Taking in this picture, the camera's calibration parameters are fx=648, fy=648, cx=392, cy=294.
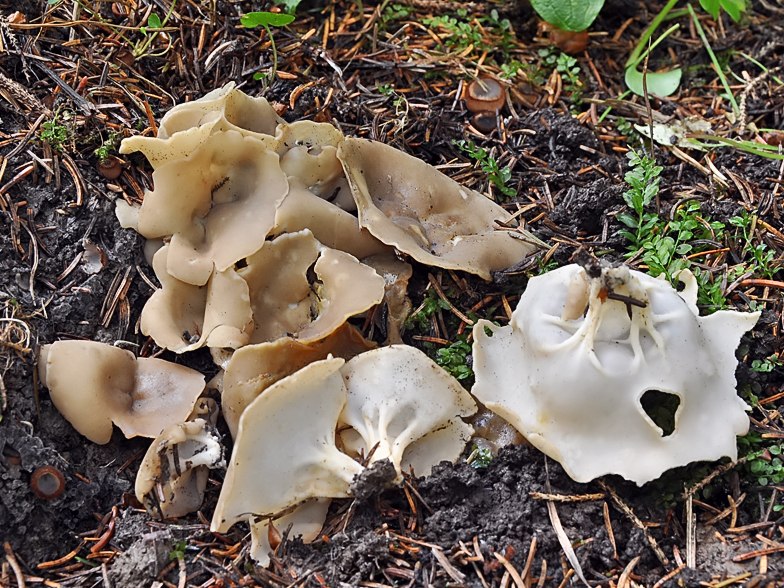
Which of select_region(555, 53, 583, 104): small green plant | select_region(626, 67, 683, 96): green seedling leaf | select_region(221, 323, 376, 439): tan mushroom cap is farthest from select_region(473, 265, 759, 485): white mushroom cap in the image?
select_region(626, 67, 683, 96): green seedling leaf

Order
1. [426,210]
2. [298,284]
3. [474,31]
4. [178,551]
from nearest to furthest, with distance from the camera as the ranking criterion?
1. [178,551]
2. [298,284]
3. [426,210]
4. [474,31]

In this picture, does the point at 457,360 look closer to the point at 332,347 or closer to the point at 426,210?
the point at 332,347

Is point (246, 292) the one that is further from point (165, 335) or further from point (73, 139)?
point (73, 139)

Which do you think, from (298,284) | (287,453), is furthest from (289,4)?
(287,453)

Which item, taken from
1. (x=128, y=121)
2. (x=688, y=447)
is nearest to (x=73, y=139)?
(x=128, y=121)

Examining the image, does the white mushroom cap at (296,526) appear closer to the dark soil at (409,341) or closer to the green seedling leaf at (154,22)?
the dark soil at (409,341)
